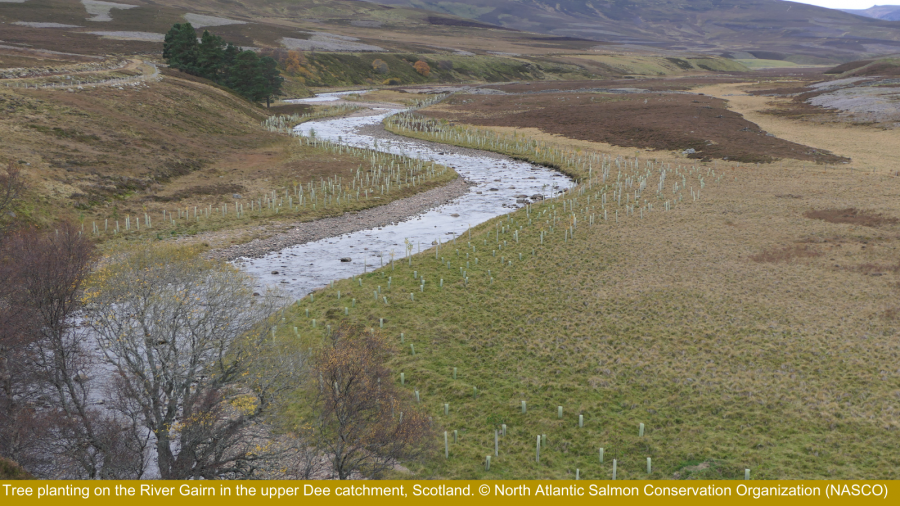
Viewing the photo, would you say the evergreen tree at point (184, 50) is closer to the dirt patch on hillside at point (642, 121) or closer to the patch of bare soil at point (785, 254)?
the dirt patch on hillside at point (642, 121)

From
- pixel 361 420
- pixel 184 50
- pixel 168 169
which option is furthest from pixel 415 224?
pixel 184 50

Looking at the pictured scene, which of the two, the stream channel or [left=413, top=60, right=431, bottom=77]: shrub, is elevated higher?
[left=413, top=60, right=431, bottom=77]: shrub

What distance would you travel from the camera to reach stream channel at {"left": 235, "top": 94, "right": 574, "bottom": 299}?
3216 centimetres

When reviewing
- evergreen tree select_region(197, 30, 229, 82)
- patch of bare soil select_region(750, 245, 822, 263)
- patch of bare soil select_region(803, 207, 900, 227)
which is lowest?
patch of bare soil select_region(750, 245, 822, 263)

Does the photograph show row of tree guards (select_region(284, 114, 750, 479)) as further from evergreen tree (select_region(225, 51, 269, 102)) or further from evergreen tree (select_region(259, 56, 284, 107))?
evergreen tree (select_region(259, 56, 284, 107))

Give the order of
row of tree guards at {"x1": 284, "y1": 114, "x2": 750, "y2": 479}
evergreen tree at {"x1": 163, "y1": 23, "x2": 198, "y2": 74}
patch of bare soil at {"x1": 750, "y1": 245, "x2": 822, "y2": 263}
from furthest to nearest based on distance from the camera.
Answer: evergreen tree at {"x1": 163, "y1": 23, "x2": 198, "y2": 74}
patch of bare soil at {"x1": 750, "y1": 245, "x2": 822, "y2": 263}
row of tree guards at {"x1": 284, "y1": 114, "x2": 750, "y2": 479}

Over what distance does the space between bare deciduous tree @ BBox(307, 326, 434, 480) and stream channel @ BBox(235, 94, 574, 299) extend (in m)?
11.7

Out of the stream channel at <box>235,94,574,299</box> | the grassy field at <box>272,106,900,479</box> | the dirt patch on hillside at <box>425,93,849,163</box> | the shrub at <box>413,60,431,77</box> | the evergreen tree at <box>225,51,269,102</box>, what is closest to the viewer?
the grassy field at <box>272,106,900,479</box>

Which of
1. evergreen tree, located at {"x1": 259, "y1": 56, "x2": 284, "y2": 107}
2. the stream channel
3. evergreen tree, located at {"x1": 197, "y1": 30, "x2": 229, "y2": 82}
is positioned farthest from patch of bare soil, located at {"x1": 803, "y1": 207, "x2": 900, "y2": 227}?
evergreen tree, located at {"x1": 197, "y1": 30, "x2": 229, "y2": 82}

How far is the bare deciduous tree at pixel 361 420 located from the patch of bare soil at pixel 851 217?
32399mm

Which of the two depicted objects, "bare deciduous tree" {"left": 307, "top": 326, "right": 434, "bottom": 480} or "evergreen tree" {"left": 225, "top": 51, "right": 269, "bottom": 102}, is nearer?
"bare deciduous tree" {"left": 307, "top": 326, "right": 434, "bottom": 480}

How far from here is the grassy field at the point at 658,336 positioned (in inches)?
663
